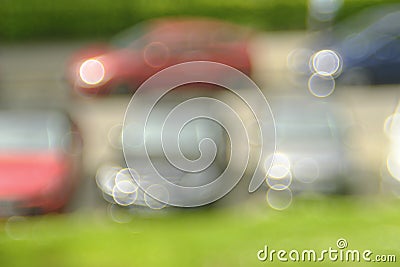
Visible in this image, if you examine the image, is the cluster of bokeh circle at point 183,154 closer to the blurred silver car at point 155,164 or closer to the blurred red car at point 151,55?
the blurred silver car at point 155,164

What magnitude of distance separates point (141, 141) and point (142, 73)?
29.2ft

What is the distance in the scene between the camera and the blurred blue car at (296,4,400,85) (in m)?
19.5

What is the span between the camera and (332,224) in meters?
6.36

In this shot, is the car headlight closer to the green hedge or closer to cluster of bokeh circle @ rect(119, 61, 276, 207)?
cluster of bokeh circle @ rect(119, 61, 276, 207)

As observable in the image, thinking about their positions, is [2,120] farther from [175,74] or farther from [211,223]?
[175,74]

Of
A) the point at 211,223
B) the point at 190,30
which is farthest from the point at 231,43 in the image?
the point at 211,223

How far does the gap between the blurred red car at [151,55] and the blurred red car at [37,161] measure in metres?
7.60

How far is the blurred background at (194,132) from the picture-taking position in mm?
6020

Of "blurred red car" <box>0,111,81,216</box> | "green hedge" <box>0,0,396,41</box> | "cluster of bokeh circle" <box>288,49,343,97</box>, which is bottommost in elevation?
"blurred red car" <box>0,111,81,216</box>

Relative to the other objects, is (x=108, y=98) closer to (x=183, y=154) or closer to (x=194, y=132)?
(x=194, y=132)

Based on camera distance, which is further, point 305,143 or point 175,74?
point 175,74

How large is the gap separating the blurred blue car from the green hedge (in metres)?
7.32

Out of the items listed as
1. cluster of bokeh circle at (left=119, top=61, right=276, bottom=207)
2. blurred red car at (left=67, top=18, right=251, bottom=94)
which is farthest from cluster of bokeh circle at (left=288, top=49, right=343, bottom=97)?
cluster of bokeh circle at (left=119, top=61, right=276, bottom=207)

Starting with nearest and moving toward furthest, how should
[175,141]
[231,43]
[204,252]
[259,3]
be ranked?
1. [204,252]
2. [175,141]
3. [231,43]
4. [259,3]
